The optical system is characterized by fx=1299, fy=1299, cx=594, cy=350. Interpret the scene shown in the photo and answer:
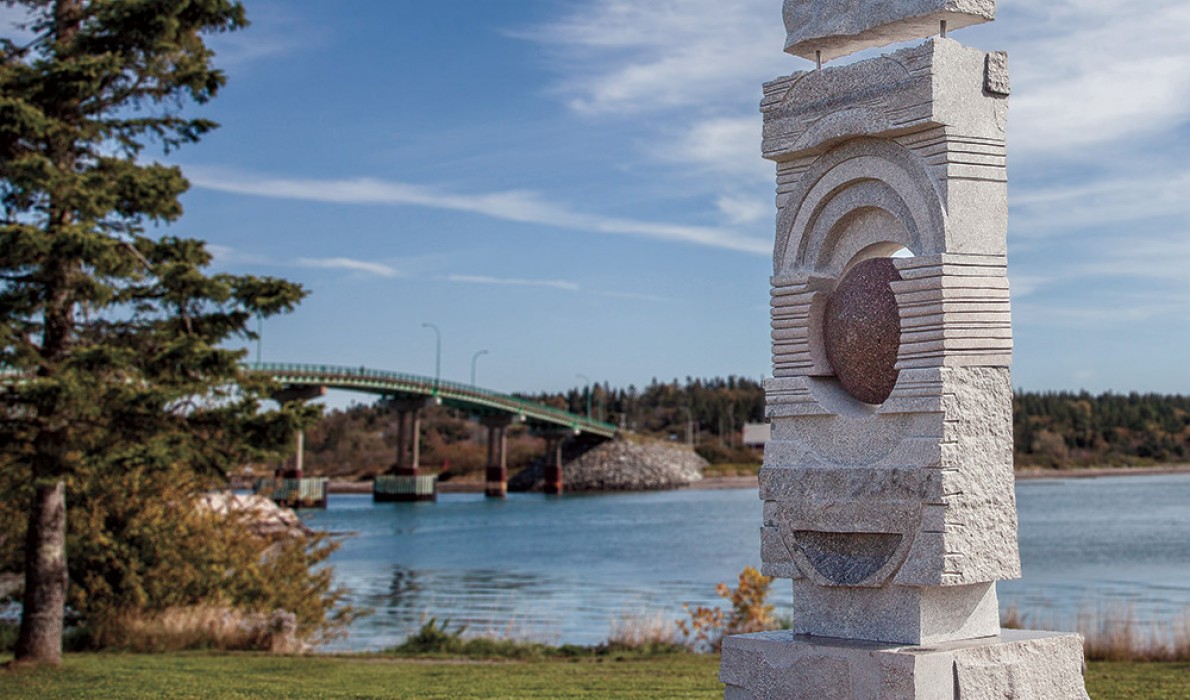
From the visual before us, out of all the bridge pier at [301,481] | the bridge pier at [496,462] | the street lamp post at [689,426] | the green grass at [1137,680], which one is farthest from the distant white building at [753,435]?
the green grass at [1137,680]

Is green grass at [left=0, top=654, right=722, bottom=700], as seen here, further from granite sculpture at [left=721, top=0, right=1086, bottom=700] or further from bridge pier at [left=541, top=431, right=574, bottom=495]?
bridge pier at [left=541, top=431, right=574, bottom=495]

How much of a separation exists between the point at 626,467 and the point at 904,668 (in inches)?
4122

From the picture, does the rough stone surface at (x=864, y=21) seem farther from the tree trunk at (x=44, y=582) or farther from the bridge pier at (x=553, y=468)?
the bridge pier at (x=553, y=468)

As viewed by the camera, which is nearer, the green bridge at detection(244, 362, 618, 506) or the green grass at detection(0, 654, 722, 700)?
the green grass at detection(0, 654, 722, 700)

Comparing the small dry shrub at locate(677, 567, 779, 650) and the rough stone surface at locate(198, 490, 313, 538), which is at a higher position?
the rough stone surface at locate(198, 490, 313, 538)

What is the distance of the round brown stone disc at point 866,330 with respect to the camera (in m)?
8.14

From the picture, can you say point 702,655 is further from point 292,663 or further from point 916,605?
point 916,605

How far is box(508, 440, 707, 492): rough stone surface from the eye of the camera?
110812 millimetres

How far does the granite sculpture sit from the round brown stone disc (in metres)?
0.01

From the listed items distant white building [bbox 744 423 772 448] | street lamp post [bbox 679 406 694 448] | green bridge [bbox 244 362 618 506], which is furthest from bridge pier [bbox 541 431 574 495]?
distant white building [bbox 744 423 772 448]

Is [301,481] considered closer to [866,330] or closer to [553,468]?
[553,468]

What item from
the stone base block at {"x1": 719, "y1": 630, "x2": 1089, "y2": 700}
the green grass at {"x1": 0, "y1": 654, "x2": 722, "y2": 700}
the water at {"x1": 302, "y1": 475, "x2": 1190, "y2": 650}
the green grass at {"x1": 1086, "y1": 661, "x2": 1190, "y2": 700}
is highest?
the stone base block at {"x1": 719, "y1": 630, "x2": 1089, "y2": 700}

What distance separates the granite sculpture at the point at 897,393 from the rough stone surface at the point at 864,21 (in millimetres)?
19

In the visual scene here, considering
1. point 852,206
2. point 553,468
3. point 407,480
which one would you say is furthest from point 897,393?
point 553,468
